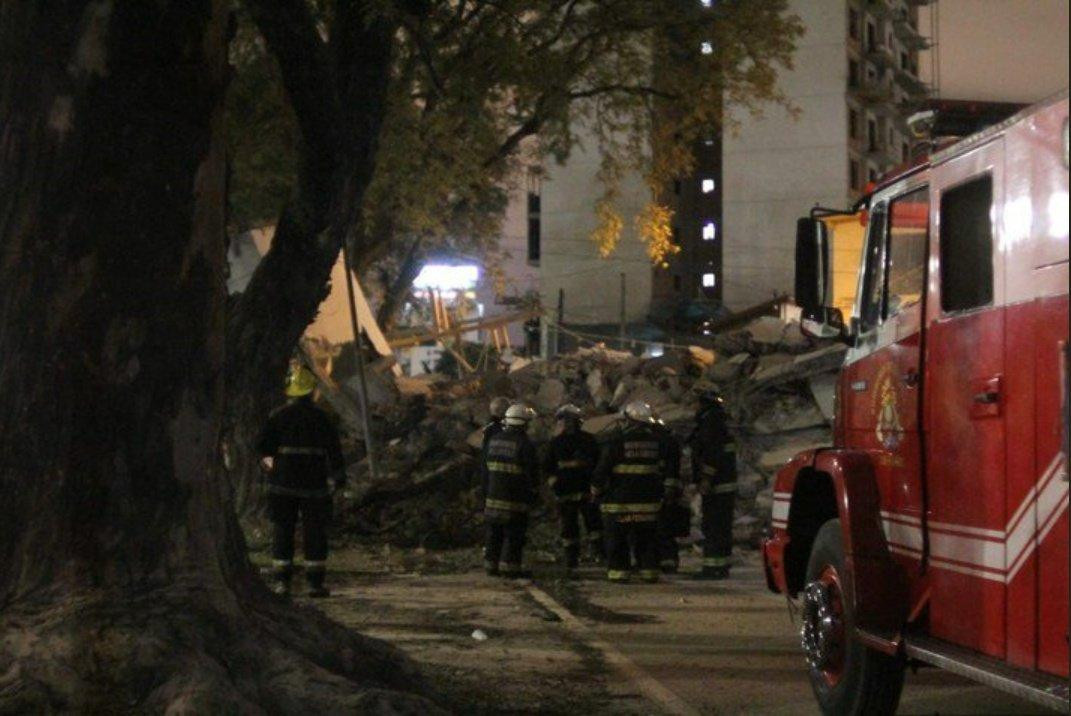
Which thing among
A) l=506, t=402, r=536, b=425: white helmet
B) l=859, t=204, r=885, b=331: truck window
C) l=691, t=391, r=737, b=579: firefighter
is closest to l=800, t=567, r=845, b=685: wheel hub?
l=859, t=204, r=885, b=331: truck window

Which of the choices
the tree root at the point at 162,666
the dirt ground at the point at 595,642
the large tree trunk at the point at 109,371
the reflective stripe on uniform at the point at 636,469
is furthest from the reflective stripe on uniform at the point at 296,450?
the tree root at the point at 162,666

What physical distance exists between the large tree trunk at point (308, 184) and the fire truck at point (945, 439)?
20.9 ft

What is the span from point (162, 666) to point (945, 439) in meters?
3.39

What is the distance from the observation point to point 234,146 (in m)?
18.2

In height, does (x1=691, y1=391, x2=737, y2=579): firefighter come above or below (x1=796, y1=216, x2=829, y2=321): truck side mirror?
below

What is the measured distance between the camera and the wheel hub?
6.79 metres

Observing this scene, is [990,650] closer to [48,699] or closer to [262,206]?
[48,699]

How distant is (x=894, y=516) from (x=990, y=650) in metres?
1.08

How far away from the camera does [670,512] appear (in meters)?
13.6

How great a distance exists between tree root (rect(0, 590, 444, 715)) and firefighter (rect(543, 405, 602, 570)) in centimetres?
764

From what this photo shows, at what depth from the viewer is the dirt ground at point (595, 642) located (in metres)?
7.52

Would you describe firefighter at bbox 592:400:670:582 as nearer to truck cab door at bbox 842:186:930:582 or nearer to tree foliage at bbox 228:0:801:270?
truck cab door at bbox 842:186:930:582

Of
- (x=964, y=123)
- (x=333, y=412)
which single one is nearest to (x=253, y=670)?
(x=964, y=123)

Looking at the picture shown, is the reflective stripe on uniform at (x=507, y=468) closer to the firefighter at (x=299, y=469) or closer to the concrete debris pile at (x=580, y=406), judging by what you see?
the firefighter at (x=299, y=469)
